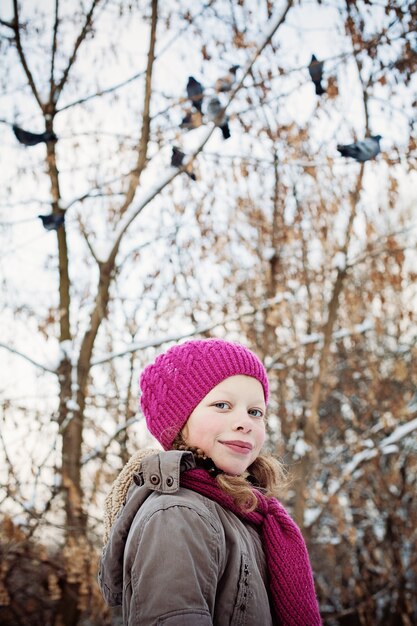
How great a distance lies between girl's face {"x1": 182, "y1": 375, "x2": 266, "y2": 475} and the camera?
4.66 feet

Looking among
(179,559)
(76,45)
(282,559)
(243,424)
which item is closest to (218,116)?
(76,45)

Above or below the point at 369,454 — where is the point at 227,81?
above

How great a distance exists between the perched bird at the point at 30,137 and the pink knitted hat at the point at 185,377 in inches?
122

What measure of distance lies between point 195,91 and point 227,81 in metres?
0.24

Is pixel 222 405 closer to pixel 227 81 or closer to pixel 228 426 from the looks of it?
pixel 228 426

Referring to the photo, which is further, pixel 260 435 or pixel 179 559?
pixel 260 435

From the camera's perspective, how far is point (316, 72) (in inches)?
151

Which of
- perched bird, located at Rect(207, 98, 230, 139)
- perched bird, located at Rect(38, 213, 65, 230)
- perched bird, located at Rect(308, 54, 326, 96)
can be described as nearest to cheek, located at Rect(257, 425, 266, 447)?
perched bird, located at Rect(207, 98, 230, 139)

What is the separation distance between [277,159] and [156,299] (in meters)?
1.91

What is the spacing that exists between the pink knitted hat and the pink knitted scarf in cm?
17

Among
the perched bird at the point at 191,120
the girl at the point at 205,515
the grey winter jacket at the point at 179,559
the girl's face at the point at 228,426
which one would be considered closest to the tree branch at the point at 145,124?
the perched bird at the point at 191,120

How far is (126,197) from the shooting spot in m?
4.25

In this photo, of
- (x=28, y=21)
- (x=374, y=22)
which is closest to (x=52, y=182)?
(x=28, y=21)

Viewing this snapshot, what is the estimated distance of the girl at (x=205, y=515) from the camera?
112 centimetres
